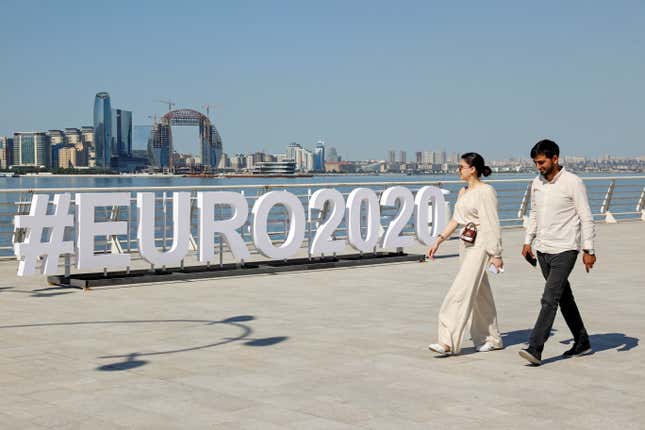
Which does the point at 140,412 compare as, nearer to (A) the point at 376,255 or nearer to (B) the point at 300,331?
(B) the point at 300,331

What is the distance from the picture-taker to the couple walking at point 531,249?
23.2ft

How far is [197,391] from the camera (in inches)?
245

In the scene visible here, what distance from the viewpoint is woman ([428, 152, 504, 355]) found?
7.43 metres

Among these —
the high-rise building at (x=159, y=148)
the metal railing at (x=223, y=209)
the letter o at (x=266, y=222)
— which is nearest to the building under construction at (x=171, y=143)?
the high-rise building at (x=159, y=148)

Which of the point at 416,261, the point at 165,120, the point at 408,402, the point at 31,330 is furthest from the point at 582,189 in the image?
the point at 165,120

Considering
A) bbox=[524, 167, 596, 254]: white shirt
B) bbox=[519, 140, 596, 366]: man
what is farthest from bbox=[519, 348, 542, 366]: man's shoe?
bbox=[524, 167, 596, 254]: white shirt

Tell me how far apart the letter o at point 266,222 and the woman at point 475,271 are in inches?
239

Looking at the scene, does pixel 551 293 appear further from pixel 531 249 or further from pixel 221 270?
pixel 221 270

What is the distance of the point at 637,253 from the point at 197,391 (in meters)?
12.1

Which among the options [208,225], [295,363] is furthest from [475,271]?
[208,225]

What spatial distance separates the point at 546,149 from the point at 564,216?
0.54 m

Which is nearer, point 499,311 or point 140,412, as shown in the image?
point 140,412

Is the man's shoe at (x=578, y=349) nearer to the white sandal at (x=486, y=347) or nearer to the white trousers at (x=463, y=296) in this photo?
the white sandal at (x=486, y=347)

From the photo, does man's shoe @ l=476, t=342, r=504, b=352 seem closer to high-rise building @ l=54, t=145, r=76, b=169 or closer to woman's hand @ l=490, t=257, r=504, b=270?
woman's hand @ l=490, t=257, r=504, b=270
